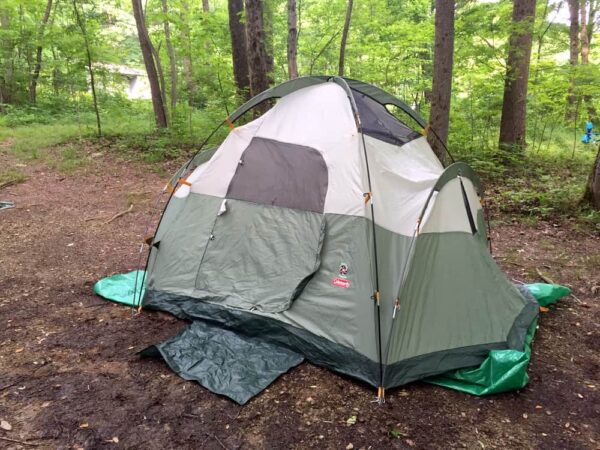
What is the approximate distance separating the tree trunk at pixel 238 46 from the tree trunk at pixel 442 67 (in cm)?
550

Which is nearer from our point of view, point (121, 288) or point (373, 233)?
point (373, 233)

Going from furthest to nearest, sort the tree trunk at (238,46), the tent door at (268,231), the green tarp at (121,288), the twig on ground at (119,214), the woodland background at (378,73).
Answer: the tree trunk at (238,46) → the woodland background at (378,73) → the twig on ground at (119,214) → the green tarp at (121,288) → the tent door at (268,231)

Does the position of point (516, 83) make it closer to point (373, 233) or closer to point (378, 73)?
point (378, 73)

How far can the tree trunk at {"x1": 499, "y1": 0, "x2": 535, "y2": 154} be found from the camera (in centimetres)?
855

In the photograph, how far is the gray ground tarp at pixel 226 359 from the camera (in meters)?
3.18

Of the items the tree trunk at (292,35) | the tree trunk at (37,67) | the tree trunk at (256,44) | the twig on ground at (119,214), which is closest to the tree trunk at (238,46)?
the tree trunk at (256,44)

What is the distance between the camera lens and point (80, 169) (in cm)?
990

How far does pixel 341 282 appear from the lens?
352cm

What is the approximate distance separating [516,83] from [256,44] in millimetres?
5402

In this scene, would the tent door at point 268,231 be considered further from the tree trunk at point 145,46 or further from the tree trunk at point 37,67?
the tree trunk at point 37,67

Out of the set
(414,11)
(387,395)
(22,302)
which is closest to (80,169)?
(22,302)

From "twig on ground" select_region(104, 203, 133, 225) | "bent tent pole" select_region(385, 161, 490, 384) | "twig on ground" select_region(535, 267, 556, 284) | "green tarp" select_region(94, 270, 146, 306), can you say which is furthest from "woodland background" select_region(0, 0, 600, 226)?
"green tarp" select_region(94, 270, 146, 306)

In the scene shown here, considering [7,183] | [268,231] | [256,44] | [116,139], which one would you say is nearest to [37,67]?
[116,139]

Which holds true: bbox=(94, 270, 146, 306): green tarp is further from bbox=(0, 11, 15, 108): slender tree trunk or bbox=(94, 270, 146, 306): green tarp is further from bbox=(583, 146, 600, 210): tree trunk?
bbox=(0, 11, 15, 108): slender tree trunk
